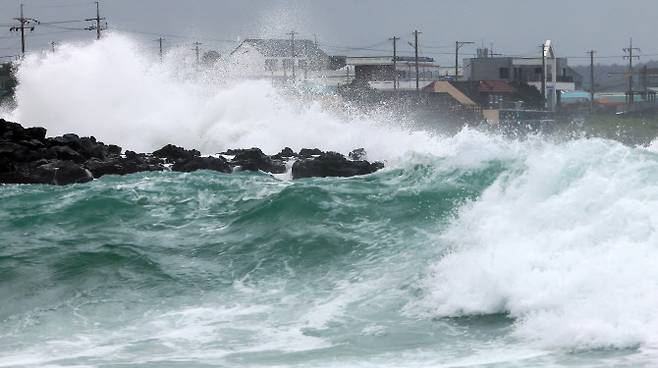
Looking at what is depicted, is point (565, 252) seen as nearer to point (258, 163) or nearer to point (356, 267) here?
point (356, 267)

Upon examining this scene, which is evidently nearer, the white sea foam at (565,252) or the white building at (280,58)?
the white sea foam at (565,252)

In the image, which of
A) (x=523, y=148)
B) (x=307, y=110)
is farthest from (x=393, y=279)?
(x=307, y=110)

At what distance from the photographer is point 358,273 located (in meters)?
12.1

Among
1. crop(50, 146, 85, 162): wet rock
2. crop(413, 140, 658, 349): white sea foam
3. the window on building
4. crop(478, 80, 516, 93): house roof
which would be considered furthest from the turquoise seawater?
the window on building

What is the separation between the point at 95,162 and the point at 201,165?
266cm

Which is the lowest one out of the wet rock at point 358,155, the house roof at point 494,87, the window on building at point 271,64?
the wet rock at point 358,155

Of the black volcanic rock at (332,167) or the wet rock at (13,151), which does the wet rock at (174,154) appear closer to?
the black volcanic rock at (332,167)

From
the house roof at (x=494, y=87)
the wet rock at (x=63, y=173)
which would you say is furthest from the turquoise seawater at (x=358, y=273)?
the house roof at (x=494, y=87)

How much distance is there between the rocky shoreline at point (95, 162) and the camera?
22.6 m

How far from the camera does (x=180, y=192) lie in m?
18.3

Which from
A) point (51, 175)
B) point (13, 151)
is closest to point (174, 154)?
point (13, 151)

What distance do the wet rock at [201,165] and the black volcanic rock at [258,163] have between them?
72cm

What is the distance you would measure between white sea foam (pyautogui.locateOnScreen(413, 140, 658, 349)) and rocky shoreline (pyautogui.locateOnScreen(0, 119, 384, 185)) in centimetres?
1043

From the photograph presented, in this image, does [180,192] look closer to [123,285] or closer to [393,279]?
[123,285]
